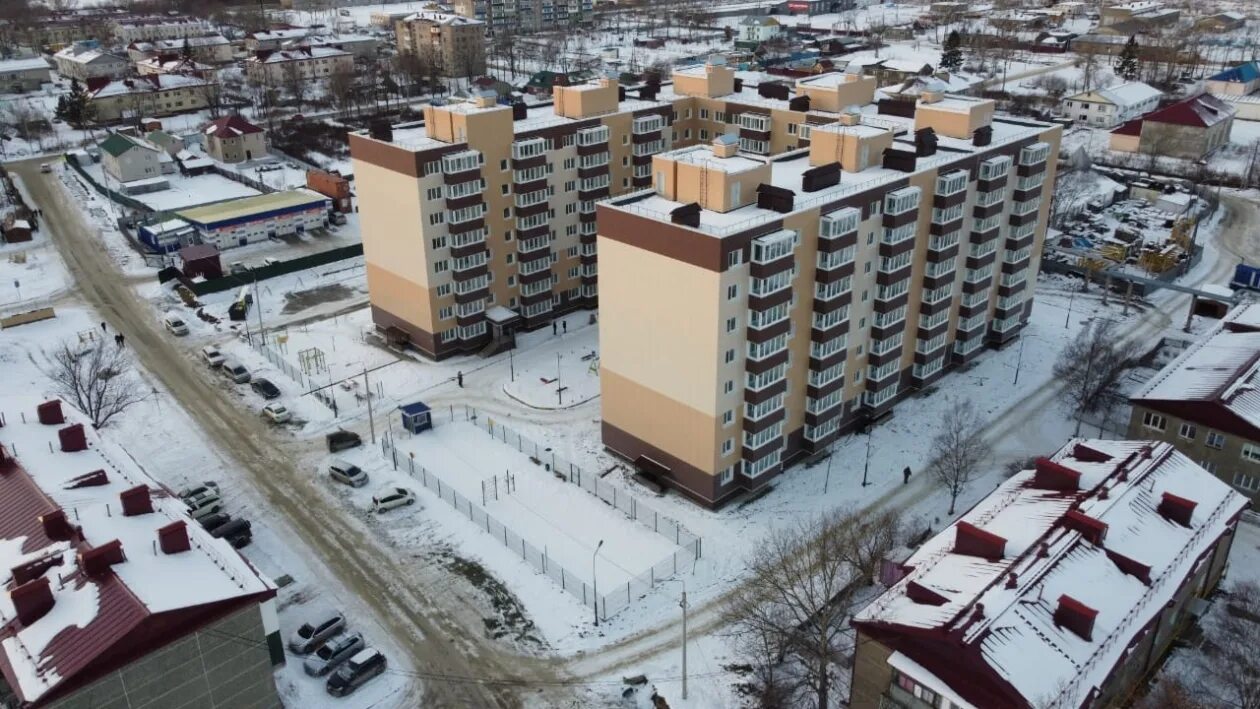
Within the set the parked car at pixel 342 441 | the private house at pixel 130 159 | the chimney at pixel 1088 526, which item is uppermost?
the private house at pixel 130 159

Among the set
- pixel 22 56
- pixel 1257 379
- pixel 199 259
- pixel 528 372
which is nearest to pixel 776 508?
pixel 528 372

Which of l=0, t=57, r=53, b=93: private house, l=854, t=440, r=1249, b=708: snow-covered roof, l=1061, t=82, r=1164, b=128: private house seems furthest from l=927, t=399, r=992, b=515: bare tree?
l=0, t=57, r=53, b=93: private house

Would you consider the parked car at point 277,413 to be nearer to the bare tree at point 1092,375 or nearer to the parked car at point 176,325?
the parked car at point 176,325

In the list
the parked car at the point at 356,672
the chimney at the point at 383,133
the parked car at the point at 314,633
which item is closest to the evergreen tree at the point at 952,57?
the chimney at the point at 383,133

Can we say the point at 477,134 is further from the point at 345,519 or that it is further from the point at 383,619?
the point at 383,619

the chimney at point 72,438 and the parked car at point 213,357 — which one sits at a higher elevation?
the chimney at point 72,438

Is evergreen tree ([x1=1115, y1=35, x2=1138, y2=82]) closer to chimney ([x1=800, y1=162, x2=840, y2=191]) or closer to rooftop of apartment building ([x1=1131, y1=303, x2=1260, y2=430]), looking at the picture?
rooftop of apartment building ([x1=1131, y1=303, x2=1260, y2=430])

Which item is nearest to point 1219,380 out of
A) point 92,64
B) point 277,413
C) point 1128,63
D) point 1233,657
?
point 1233,657
